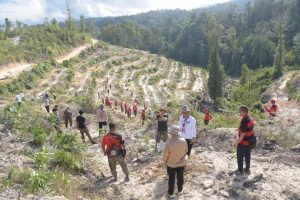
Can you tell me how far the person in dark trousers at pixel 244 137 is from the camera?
8.77 m

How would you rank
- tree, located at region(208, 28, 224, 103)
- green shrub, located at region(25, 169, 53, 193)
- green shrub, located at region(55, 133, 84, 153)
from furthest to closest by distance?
tree, located at region(208, 28, 224, 103), green shrub, located at region(55, 133, 84, 153), green shrub, located at region(25, 169, 53, 193)

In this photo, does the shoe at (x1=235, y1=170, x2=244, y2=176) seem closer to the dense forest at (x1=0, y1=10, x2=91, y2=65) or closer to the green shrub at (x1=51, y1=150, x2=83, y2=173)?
the green shrub at (x1=51, y1=150, x2=83, y2=173)

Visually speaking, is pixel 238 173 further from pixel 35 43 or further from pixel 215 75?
pixel 35 43

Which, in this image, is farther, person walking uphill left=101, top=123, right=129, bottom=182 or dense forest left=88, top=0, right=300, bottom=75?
dense forest left=88, top=0, right=300, bottom=75

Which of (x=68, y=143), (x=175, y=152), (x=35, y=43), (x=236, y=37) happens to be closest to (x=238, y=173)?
(x=175, y=152)

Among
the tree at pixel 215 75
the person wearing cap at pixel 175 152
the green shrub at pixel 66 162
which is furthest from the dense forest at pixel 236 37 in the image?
the person wearing cap at pixel 175 152

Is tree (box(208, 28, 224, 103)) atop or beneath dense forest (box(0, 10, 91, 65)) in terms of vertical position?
beneath

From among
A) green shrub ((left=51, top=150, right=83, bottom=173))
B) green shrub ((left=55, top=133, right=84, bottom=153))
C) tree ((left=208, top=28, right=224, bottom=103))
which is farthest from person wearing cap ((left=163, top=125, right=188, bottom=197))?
tree ((left=208, top=28, right=224, bottom=103))

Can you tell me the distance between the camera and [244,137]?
892 cm

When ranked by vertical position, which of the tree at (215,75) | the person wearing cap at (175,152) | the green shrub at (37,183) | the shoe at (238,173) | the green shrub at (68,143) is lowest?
the tree at (215,75)

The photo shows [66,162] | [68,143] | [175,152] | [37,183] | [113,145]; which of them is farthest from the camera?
[68,143]

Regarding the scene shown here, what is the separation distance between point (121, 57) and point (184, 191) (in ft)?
223

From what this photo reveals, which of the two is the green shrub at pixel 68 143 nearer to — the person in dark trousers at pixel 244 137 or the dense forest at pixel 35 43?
the person in dark trousers at pixel 244 137

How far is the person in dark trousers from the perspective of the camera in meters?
8.77
